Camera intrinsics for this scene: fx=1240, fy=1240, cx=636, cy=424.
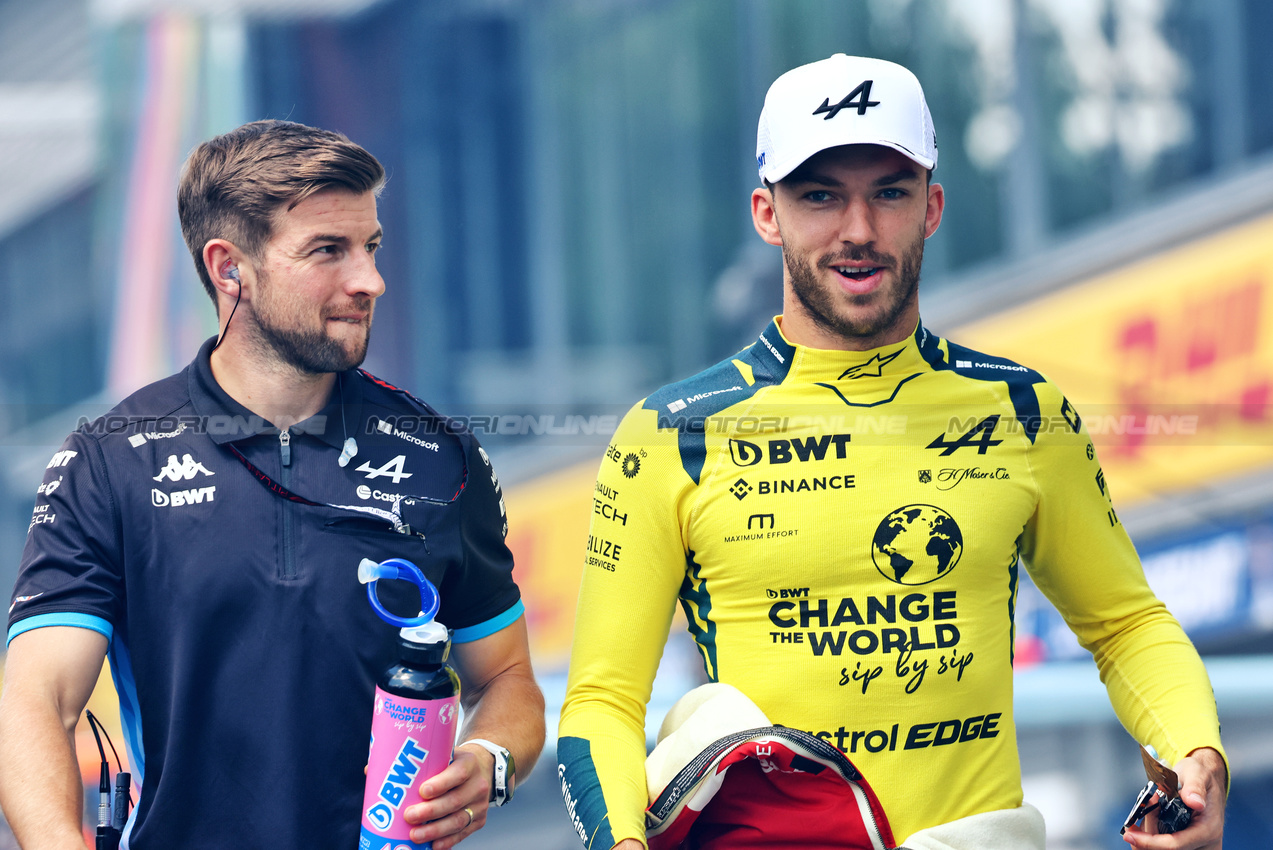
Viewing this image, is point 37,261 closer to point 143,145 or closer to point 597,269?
point 143,145

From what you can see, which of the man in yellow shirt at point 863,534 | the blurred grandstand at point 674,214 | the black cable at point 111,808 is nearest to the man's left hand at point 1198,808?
the man in yellow shirt at point 863,534

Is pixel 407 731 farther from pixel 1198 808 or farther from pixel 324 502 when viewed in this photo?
pixel 1198 808

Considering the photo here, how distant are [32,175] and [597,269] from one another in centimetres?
215

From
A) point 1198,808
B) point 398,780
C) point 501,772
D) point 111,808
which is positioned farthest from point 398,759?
point 1198,808

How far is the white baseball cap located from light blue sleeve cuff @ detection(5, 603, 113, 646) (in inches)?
44.2

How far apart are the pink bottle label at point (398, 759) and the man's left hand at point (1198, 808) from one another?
901 mm

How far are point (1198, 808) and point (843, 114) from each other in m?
1.05

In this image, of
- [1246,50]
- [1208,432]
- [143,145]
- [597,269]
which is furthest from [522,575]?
[1246,50]

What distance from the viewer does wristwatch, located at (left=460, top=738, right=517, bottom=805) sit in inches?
68.1

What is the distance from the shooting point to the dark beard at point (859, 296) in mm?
1799

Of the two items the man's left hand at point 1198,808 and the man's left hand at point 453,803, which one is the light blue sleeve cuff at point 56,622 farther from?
the man's left hand at point 1198,808

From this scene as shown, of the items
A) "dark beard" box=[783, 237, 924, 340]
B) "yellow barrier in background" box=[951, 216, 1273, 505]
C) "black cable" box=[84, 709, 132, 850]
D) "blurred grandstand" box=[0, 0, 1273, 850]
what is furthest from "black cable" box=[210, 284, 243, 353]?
"yellow barrier in background" box=[951, 216, 1273, 505]

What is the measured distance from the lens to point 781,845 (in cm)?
167

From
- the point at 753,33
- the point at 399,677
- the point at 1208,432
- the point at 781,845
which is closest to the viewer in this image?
the point at 399,677
